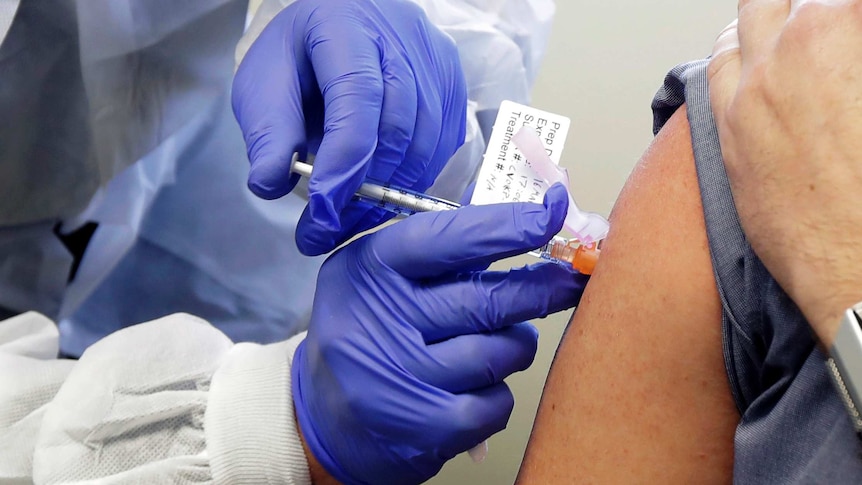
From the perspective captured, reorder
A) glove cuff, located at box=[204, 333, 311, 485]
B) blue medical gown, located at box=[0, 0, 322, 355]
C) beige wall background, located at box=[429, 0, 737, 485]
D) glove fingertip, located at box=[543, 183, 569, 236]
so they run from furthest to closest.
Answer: beige wall background, located at box=[429, 0, 737, 485], blue medical gown, located at box=[0, 0, 322, 355], glove cuff, located at box=[204, 333, 311, 485], glove fingertip, located at box=[543, 183, 569, 236]

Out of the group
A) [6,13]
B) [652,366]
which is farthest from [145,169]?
[652,366]

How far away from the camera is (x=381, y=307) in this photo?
2.48ft

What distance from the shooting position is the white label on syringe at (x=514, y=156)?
70 cm

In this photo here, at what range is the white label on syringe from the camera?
0.70 meters

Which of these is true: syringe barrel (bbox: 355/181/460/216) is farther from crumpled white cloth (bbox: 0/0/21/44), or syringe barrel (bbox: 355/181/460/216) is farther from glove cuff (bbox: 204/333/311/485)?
crumpled white cloth (bbox: 0/0/21/44)

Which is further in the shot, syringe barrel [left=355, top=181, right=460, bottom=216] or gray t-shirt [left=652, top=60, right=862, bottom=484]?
syringe barrel [left=355, top=181, right=460, bottom=216]

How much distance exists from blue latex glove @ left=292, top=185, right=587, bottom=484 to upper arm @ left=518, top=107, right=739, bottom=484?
4.6 inches

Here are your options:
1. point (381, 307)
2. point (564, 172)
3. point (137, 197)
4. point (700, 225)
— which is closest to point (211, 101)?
point (137, 197)

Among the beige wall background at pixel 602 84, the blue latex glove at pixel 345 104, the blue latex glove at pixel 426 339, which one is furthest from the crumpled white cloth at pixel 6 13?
the beige wall background at pixel 602 84

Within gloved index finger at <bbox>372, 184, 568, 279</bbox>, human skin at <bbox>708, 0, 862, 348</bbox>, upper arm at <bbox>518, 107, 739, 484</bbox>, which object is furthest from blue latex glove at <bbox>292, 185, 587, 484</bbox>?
human skin at <bbox>708, 0, 862, 348</bbox>

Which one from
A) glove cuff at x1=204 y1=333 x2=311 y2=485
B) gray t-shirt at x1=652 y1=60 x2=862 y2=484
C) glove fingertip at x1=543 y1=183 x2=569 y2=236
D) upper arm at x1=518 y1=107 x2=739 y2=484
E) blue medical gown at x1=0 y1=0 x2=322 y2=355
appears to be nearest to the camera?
gray t-shirt at x1=652 y1=60 x2=862 y2=484

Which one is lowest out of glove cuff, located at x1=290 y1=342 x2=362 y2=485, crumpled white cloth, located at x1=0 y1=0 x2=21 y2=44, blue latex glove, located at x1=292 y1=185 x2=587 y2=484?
glove cuff, located at x1=290 y1=342 x2=362 y2=485

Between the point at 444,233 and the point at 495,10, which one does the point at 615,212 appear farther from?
the point at 495,10

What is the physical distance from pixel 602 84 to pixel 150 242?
1.02m
